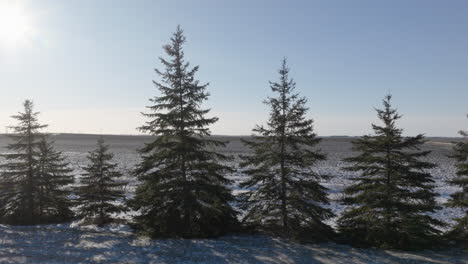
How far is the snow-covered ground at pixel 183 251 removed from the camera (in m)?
12.2

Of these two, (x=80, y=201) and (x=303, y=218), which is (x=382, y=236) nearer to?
(x=303, y=218)

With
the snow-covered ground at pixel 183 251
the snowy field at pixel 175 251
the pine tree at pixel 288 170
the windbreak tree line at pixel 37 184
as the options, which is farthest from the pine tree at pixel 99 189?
the pine tree at pixel 288 170

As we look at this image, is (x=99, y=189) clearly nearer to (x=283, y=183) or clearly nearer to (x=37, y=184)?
(x=37, y=184)

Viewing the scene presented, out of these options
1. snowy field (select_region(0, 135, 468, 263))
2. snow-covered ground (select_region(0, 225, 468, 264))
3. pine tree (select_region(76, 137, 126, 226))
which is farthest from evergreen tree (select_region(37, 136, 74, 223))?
snow-covered ground (select_region(0, 225, 468, 264))

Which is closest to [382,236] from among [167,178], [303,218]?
[303,218]

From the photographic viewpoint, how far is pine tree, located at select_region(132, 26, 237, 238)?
1437cm

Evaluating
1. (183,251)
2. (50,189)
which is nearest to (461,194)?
(183,251)

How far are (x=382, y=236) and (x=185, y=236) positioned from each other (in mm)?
9502

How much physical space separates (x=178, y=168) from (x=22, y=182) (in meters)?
11.3

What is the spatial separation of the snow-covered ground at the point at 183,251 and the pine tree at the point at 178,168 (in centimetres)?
113

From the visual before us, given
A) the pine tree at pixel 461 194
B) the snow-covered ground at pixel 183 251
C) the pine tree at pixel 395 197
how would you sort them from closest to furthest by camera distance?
the snow-covered ground at pixel 183 251, the pine tree at pixel 395 197, the pine tree at pixel 461 194

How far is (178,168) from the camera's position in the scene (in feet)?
49.6

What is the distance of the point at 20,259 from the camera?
38.7ft

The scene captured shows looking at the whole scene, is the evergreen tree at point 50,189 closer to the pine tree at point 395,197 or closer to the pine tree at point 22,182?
the pine tree at point 22,182
